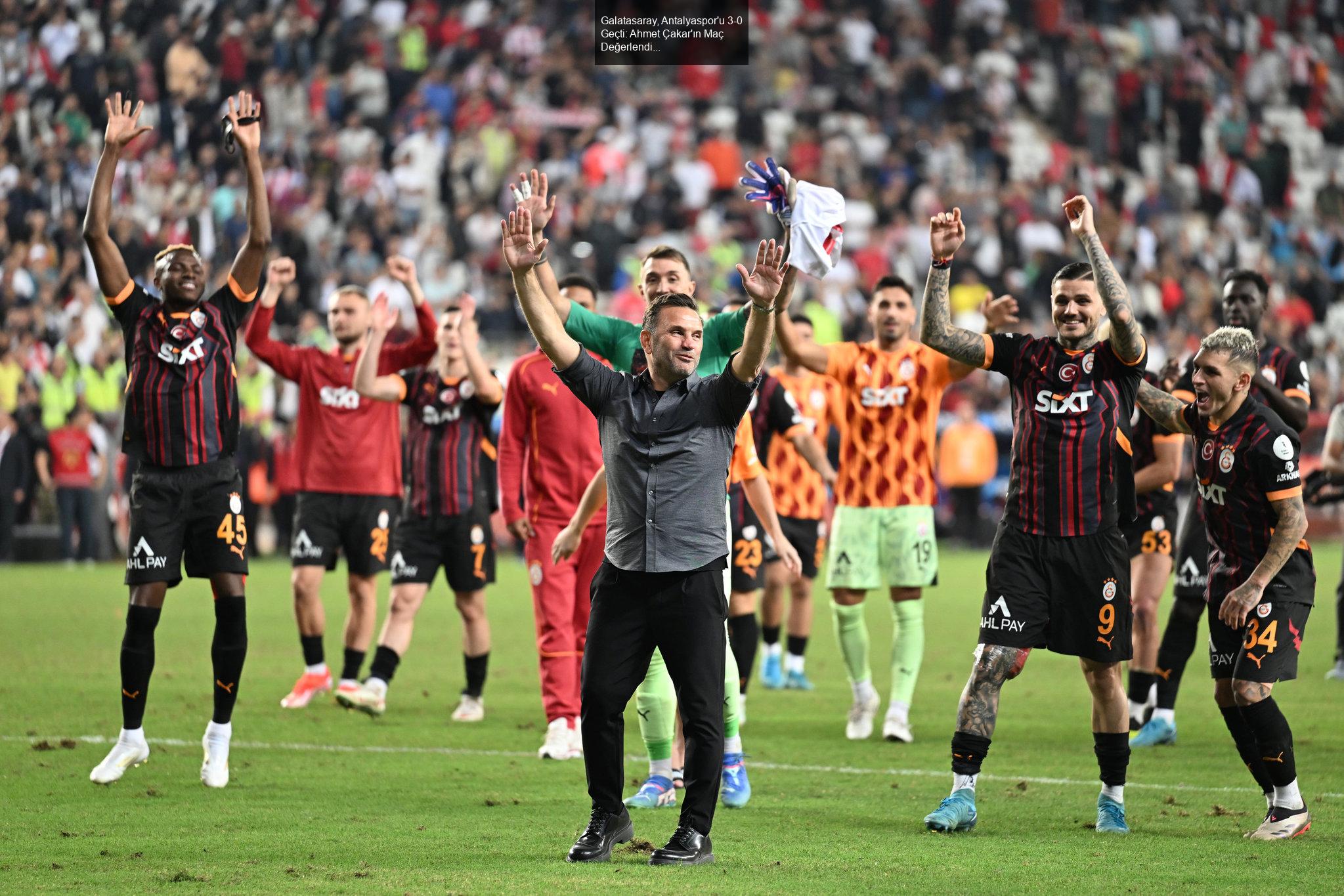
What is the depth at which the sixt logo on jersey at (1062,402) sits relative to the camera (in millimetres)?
6996

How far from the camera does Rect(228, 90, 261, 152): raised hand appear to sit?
25.2ft

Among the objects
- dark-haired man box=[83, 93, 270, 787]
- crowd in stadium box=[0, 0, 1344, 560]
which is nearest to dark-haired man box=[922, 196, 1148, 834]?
dark-haired man box=[83, 93, 270, 787]

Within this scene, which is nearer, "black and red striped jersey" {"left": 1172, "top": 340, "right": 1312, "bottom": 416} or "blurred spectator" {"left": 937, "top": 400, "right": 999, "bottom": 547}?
"black and red striped jersey" {"left": 1172, "top": 340, "right": 1312, "bottom": 416}

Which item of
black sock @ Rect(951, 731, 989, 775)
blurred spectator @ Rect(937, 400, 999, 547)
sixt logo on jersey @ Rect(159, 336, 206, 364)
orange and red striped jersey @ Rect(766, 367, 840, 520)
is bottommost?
blurred spectator @ Rect(937, 400, 999, 547)

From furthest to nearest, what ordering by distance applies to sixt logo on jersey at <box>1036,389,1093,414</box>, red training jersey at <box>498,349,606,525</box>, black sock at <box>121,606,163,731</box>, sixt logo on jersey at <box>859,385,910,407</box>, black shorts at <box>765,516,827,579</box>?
black shorts at <box>765,516,827,579</box>
sixt logo on jersey at <box>859,385,910,407</box>
red training jersey at <box>498,349,606,525</box>
black sock at <box>121,606,163,731</box>
sixt logo on jersey at <box>1036,389,1093,414</box>

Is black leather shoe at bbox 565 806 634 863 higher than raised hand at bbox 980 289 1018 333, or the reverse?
raised hand at bbox 980 289 1018 333

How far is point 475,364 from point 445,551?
1.48m

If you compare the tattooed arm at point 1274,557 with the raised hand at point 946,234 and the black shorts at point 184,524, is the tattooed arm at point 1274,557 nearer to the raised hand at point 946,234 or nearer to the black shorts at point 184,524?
the raised hand at point 946,234

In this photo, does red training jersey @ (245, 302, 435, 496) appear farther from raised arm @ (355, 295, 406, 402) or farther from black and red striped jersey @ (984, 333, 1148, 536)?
black and red striped jersey @ (984, 333, 1148, 536)

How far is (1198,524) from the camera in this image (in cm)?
955

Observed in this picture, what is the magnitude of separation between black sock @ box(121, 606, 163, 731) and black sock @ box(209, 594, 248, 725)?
11.5 inches

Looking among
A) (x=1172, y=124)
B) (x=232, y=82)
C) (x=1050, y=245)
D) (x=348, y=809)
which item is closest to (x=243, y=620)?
(x=348, y=809)

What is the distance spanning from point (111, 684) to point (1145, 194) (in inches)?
917

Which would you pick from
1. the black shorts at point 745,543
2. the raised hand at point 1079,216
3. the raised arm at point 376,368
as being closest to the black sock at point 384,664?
the raised arm at point 376,368
